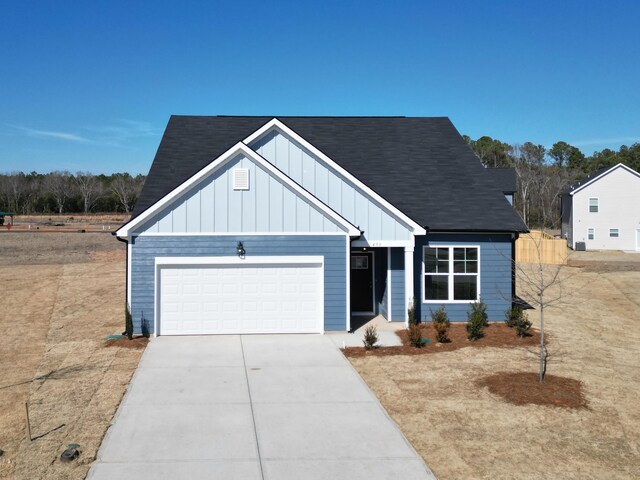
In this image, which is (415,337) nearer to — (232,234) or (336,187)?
(336,187)

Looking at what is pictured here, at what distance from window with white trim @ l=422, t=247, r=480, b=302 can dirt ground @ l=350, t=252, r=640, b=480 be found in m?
2.86

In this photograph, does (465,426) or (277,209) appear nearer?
(465,426)

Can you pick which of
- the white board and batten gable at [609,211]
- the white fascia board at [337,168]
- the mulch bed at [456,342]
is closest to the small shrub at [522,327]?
the mulch bed at [456,342]

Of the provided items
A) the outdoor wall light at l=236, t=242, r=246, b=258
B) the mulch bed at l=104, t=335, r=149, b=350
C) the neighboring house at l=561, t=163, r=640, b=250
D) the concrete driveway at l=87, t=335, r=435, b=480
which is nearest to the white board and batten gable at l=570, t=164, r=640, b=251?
the neighboring house at l=561, t=163, r=640, b=250

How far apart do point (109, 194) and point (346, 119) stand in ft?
293

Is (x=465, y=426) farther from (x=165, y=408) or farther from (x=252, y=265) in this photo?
(x=252, y=265)

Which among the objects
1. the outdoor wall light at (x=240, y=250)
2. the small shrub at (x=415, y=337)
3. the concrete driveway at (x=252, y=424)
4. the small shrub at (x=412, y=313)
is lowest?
the concrete driveway at (x=252, y=424)

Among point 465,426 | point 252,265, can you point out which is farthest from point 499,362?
point 252,265

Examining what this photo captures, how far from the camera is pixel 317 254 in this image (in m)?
16.3

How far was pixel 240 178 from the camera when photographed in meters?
15.9

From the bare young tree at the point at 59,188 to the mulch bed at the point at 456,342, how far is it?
90.7m

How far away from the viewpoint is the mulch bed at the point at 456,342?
1437 cm

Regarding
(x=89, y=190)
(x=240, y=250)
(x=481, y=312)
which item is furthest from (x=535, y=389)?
(x=89, y=190)

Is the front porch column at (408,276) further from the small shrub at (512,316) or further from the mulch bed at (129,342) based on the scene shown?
the mulch bed at (129,342)
